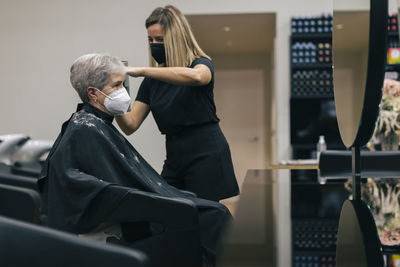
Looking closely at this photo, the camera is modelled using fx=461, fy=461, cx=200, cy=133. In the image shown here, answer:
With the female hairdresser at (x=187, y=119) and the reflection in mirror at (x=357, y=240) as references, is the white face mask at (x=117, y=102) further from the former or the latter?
the reflection in mirror at (x=357, y=240)

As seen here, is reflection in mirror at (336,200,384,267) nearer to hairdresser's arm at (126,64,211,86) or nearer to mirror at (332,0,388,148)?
mirror at (332,0,388,148)

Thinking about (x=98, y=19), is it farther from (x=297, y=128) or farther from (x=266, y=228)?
(x=266, y=228)

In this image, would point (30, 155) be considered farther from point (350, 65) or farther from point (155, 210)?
point (350, 65)

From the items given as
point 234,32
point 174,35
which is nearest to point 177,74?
point 174,35

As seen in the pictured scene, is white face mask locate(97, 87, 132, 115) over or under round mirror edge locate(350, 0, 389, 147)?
under

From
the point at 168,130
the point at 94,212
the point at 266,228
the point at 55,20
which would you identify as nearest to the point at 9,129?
the point at 55,20

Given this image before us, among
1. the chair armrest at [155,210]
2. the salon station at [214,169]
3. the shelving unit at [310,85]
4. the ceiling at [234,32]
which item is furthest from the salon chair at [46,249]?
the ceiling at [234,32]

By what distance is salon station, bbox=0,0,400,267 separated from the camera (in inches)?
26.8

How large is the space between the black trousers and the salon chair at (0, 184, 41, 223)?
882mm

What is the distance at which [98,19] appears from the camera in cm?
584

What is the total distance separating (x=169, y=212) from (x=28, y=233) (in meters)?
0.67

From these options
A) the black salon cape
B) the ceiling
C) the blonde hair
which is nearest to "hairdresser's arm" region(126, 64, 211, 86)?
the blonde hair

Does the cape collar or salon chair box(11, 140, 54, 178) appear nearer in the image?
the cape collar

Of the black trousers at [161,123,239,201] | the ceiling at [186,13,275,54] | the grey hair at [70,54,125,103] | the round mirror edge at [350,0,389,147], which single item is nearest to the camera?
the round mirror edge at [350,0,389,147]
